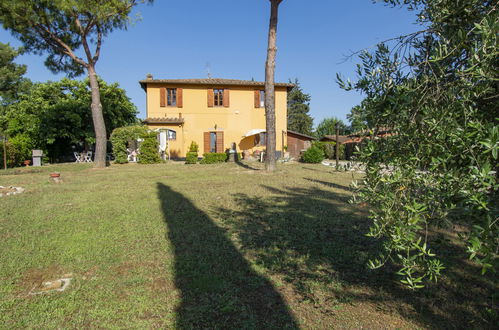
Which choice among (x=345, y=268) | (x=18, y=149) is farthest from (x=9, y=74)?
(x=345, y=268)

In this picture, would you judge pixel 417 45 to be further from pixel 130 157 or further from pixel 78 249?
pixel 130 157

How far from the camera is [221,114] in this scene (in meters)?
21.8

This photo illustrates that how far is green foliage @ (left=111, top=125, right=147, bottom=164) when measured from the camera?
16641 millimetres

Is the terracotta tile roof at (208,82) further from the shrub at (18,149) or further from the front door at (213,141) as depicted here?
the shrub at (18,149)

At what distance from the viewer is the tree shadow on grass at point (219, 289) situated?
7.23 feet

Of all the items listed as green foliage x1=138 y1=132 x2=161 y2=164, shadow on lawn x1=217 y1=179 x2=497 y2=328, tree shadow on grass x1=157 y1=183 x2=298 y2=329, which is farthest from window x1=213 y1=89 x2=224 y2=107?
tree shadow on grass x1=157 y1=183 x2=298 y2=329

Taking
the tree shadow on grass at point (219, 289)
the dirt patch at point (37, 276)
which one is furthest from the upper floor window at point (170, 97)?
the dirt patch at point (37, 276)

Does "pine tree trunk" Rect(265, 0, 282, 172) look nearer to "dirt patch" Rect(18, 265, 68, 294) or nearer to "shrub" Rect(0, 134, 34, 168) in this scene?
"dirt patch" Rect(18, 265, 68, 294)

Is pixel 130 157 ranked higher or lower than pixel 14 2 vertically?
lower

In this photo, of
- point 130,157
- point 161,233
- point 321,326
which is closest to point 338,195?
point 161,233

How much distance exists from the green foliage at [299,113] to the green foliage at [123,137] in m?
37.4

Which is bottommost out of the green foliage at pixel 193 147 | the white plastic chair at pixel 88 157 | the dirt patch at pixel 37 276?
the dirt patch at pixel 37 276

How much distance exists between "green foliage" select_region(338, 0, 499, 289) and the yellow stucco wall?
20185 mm

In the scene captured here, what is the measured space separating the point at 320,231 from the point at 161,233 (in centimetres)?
233
